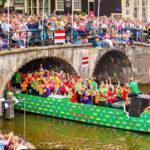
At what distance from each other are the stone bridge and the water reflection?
2.43 meters

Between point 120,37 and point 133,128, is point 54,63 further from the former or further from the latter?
point 133,128

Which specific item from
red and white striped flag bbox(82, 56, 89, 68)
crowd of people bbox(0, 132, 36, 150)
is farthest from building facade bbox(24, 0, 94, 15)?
crowd of people bbox(0, 132, 36, 150)

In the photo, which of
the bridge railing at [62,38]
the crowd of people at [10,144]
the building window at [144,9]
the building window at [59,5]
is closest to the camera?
the crowd of people at [10,144]

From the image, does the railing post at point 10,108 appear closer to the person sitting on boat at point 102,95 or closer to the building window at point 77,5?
the person sitting on boat at point 102,95

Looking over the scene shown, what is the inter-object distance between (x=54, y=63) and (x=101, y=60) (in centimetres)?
381

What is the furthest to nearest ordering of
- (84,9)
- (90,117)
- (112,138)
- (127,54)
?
(84,9) < (127,54) < (90,117) < (112,138)

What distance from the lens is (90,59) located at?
1244 inches

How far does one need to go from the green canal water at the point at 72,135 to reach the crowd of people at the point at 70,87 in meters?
1.20

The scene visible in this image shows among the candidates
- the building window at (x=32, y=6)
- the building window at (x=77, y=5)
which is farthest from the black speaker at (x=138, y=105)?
the building window at (x=32, y=6)

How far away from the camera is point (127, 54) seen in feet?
111

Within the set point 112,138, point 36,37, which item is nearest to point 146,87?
point 36,37

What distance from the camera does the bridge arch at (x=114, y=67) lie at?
3444 centimetres

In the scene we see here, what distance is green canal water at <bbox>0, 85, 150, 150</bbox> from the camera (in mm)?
22719

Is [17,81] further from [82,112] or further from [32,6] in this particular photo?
[32,6]
